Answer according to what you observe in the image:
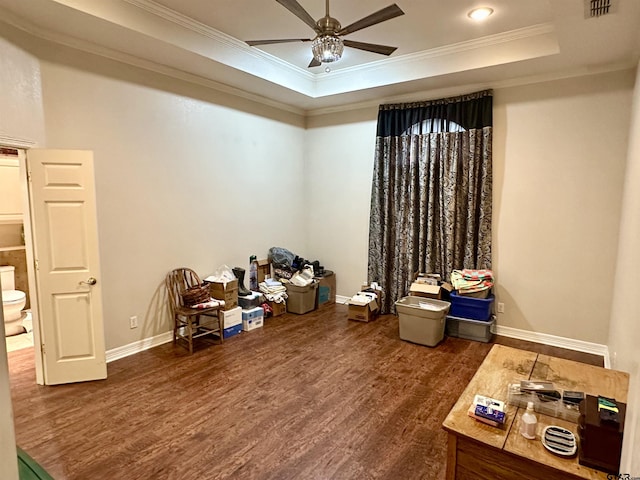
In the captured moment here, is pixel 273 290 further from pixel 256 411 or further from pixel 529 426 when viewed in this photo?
pixel 529 426

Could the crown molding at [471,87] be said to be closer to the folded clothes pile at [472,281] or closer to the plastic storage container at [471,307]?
the folded clothes pile at [472,281]

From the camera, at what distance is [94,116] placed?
11.5 feet

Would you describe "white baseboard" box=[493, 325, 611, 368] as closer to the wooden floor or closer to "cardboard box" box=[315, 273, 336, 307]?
the wooden floor

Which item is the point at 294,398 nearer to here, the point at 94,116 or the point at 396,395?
the point at 396,395

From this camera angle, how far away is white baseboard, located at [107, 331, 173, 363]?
3757mm

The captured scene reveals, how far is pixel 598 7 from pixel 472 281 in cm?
270

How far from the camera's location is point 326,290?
18.9 ft

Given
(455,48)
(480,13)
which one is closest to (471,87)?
(455,48)

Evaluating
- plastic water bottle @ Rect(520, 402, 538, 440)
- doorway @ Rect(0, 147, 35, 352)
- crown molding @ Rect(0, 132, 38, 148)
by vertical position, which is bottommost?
plastic water bottle @ Rect(520, 402, 538, 440)

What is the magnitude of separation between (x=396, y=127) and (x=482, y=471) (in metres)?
4.22

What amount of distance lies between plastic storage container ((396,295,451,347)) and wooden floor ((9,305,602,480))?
139 millimetres

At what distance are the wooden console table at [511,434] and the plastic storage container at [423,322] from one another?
1.98 m

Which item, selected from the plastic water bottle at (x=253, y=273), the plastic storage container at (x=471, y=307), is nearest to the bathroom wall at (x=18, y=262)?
the plastic water bottle at (x=253, y=273)

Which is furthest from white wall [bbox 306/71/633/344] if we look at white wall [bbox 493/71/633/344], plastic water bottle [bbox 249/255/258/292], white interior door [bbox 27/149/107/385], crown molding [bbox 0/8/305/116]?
white interior door [bbox 27/149/107/385]
